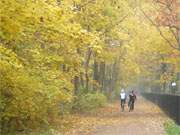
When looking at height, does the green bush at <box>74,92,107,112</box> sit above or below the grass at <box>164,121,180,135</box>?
above

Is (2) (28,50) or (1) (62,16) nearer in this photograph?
(1) (62,16)

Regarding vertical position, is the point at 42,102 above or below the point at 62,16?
below

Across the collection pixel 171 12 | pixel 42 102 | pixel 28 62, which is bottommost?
pixel 42 102

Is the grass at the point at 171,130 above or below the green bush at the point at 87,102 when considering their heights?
below

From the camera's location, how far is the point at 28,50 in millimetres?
19578

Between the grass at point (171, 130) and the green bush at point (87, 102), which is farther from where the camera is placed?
the green bush at point (87, 102)

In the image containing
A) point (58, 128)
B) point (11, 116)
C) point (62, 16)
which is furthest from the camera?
point (58, 128)

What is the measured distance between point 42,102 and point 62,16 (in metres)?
7.04

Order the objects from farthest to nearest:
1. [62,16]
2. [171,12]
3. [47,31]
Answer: [171,12] → [47,31] → [62,16]

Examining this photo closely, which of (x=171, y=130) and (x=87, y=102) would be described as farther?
(x=87, y=102)

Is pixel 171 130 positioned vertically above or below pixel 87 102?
below

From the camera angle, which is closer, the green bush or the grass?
the grass

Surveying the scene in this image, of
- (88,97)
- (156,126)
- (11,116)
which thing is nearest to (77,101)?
(88,97)

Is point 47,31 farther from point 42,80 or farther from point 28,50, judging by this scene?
point 42,80
